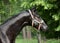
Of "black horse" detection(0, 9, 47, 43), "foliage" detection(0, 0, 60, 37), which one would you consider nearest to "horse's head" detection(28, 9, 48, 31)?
"black horse" detection(0, 9, 47, 43)

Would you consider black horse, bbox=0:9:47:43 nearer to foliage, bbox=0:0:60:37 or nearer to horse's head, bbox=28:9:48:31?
horse's head, bbox=28:9:48:31

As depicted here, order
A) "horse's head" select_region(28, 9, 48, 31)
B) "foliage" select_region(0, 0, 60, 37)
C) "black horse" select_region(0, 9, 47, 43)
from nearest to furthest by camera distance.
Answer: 1. "black horse" select_region(0, 9, 47, 43)
2. "horse's head" select_region(28, 9, 48, 31)
3. "foliage" select_region(0, 0, 60, 37)

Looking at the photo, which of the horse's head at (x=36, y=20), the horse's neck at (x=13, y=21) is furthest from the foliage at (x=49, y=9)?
the horse's neck at (x=13, y=21)

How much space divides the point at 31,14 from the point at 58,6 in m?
3.41

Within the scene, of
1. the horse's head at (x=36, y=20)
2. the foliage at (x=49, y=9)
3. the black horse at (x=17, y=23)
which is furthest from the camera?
the foliage at (x=49, y=9)

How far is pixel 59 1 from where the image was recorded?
8789 mm

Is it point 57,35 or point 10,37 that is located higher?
point 10,37

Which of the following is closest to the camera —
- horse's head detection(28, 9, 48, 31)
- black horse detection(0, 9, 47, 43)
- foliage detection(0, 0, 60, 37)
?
black horse detection(0, 9, 47, 43)

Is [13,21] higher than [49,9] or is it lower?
higher

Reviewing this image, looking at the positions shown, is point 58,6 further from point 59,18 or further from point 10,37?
point 10,37

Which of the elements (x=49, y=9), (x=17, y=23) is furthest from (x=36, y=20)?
(x=49, y=9)

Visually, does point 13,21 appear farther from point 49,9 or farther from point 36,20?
point 49,9

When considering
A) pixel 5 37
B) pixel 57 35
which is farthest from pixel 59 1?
pixel 5 37

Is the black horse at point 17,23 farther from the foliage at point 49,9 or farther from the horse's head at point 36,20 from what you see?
the foliage at point 49,9
